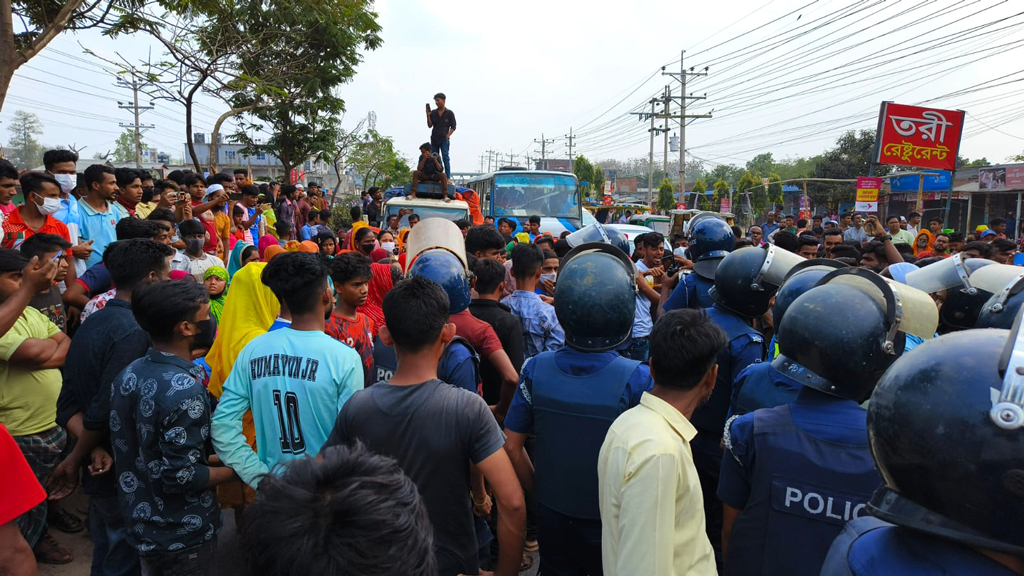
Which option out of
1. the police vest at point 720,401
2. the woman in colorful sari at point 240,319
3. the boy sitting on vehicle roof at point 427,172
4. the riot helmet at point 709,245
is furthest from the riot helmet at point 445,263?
the boy sitting on vehicle roof at point 427,172

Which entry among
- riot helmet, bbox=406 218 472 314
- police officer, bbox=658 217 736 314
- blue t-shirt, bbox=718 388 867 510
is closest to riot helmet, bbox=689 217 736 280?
police officer, bbox=658 217 736 314

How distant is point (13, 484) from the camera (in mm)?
1922

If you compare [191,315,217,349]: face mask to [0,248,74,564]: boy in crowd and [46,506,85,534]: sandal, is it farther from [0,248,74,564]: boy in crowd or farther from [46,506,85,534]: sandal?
[46,506,85,534]: sandal

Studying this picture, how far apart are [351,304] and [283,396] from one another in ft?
3.42

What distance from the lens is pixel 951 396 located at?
3.50ft

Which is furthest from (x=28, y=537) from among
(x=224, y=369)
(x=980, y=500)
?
(x=980, y=500)

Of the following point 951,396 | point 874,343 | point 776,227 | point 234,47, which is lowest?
point 776,227

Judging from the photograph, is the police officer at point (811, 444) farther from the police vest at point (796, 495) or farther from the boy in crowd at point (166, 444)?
the boy in crowd at point (166, 444)

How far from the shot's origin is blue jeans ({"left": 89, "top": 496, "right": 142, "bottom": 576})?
2.78 metres

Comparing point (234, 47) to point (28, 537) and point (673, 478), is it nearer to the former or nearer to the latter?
point (28, 537)

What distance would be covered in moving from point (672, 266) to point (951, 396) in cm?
668

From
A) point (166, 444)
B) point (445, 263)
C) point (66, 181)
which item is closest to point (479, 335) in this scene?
point (445, 263)

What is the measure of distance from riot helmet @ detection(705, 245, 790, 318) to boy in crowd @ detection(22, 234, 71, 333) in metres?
3.39

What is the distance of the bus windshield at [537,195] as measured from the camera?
16281 millimetres
